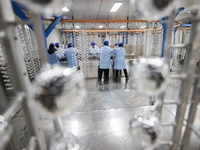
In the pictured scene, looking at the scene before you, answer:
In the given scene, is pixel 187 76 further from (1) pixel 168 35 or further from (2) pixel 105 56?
(2) pixel 105 56

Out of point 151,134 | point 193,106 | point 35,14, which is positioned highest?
point 35,14

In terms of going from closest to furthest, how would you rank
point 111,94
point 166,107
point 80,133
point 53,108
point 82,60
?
point 53,108, point 80,133, point 166,107, point 111,94, point 82,60

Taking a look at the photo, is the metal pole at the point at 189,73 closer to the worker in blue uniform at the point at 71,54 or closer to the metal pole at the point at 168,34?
the metal pole at the point at 168,34

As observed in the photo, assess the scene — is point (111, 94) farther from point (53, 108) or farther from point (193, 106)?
point (53, 108)

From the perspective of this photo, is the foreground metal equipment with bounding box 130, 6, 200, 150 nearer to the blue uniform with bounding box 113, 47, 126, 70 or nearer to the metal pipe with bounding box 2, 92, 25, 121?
the metal pipe with bounding box 2, 92, 25, 121

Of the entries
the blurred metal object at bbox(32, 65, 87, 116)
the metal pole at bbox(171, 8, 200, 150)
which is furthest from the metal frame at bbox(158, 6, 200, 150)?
the blurred metal object at bbox(32, 65, 87, 116)

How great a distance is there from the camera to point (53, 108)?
0.53m

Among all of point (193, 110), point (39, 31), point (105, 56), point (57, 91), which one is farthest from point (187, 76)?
point (105, 56)

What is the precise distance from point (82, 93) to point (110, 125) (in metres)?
1.21

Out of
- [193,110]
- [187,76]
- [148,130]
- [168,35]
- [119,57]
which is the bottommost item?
[148,130]

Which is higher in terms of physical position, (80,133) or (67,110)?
(67,110)

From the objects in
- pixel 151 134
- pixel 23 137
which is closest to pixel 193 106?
pixel 151 134

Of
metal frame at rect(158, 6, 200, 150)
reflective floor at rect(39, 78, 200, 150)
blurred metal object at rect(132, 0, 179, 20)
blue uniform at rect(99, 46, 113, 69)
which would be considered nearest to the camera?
blurred metal object at rect(132, 0, 179, 20)

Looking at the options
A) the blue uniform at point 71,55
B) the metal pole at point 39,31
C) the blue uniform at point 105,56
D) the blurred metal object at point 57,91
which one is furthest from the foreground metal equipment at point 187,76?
the blue uniform at point 71,55
